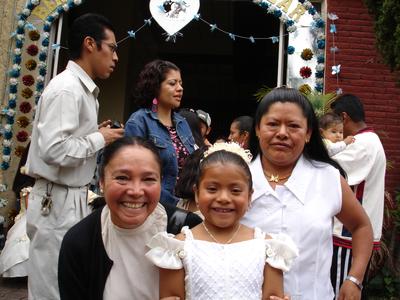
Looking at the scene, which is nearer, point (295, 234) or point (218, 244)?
point (218, 244)

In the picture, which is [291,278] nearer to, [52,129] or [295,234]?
[295,234]

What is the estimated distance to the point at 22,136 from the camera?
720 centimetres

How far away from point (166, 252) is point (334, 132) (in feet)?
11.2

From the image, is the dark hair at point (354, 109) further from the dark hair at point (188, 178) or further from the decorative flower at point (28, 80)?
the decorative flower at point (28, 80)

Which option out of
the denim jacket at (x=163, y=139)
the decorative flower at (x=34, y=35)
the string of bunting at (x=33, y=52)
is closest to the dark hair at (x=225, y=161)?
the denim jacket at (x=163, y=139)

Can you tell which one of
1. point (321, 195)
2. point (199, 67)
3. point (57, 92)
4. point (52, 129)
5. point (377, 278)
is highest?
point (199, 67)

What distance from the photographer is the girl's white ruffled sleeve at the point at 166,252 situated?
85.7 inches

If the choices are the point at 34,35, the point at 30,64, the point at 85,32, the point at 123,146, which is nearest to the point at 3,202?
the point at 30,64

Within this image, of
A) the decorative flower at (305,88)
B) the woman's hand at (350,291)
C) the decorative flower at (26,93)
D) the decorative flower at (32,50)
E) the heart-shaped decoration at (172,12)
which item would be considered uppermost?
the heart-shaped decoration at (172,12)

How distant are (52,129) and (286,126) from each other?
1384mm

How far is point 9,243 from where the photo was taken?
231 inches

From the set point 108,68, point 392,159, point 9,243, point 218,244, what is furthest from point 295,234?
point 392,159

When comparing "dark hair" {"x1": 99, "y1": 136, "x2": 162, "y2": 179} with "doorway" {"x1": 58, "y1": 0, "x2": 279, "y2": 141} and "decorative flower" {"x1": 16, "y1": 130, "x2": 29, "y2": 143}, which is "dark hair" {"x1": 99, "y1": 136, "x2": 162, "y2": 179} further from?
"doorway" {"x1": 58, "y1": 0, "x2": 279, "y2": 141}

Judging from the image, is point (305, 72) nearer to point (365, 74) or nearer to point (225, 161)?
point (365, 74)
